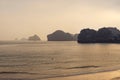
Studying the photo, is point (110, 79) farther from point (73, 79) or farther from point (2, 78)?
point (2, 78)

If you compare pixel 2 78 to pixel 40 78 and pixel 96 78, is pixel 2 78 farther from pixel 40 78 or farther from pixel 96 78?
pixel 96 78

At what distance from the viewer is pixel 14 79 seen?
134ft

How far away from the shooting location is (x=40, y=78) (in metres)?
42.4

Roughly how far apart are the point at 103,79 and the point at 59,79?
6.30 metres

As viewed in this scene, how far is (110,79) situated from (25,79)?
1227 centimetres

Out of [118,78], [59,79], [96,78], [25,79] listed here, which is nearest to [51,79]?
[59,79]

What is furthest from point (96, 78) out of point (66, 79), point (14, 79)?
point (14, 79)

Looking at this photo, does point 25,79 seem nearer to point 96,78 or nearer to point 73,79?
point 73,79

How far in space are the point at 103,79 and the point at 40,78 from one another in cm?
921

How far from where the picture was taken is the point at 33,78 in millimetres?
42438

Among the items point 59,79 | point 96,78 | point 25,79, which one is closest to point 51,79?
point 59,79

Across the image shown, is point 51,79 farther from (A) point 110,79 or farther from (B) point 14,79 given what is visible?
(A) point 110,79

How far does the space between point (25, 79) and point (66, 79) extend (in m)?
5.89

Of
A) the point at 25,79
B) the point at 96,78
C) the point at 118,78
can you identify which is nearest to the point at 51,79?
the point at 25,79
